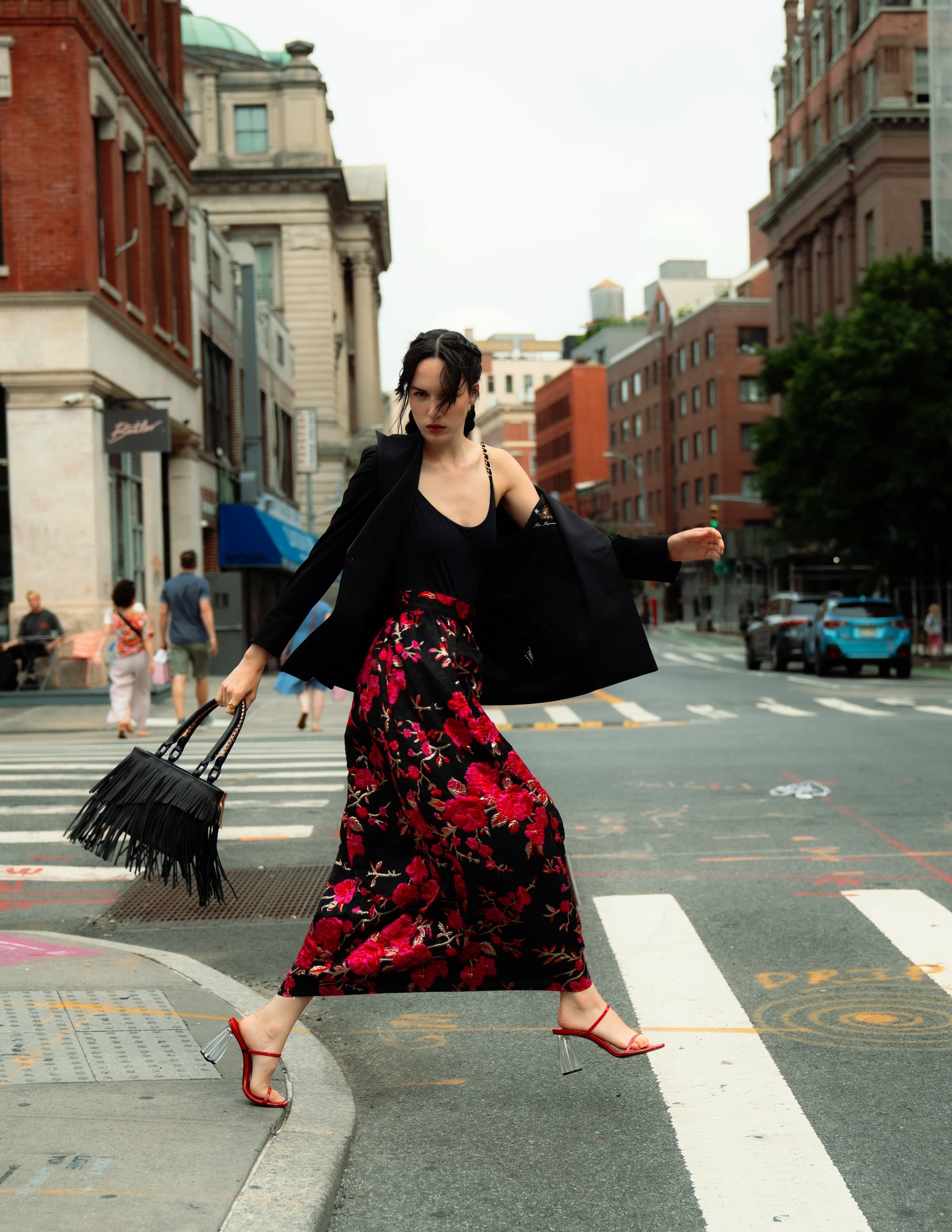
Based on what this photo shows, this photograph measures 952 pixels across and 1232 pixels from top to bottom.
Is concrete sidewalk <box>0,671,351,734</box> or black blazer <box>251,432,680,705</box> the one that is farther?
concrete sidewalk <box>0,671,351,734</box>

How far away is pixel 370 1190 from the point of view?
135 inches

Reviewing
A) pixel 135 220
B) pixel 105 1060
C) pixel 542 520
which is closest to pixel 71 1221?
pixel 105 1060

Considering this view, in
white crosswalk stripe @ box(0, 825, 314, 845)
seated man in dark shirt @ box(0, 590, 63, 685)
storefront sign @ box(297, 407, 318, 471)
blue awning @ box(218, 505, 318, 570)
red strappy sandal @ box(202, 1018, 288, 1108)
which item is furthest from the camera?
storefront sign @ box(297, 407, 318, 471)

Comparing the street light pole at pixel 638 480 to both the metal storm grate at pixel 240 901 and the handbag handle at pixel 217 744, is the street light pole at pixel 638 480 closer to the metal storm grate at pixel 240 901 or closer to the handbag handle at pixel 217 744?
the metal storm grate at pixel 240 901

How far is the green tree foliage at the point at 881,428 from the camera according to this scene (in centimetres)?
3397

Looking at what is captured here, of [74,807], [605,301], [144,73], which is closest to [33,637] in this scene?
[144,73]

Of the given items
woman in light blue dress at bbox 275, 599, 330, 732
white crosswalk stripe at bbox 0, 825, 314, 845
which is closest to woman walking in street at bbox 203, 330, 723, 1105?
white crosswalk stripe at bbox 0, 825, 314, 845

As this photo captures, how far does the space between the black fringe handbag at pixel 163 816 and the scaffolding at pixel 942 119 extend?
120 ft

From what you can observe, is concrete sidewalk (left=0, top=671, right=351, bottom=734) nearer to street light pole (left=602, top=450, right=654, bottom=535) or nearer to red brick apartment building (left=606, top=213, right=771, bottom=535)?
A: red brick apartment building (left=606, top=213, right=771, bottom=535)

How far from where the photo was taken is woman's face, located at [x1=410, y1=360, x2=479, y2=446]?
3.86 m

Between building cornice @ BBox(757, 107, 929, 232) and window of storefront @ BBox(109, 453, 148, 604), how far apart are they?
126 feet

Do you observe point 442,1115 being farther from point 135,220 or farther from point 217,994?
point 135,220

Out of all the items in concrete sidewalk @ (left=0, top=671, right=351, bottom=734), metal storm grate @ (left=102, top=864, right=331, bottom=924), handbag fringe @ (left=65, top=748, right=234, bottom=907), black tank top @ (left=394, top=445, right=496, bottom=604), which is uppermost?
black tank top @ (left=394, top=445, right=496, bottom=604)

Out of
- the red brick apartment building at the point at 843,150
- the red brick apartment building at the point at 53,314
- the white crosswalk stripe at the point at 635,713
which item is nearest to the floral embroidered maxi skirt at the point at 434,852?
the white crosswalk stripe at the point at 635,713
